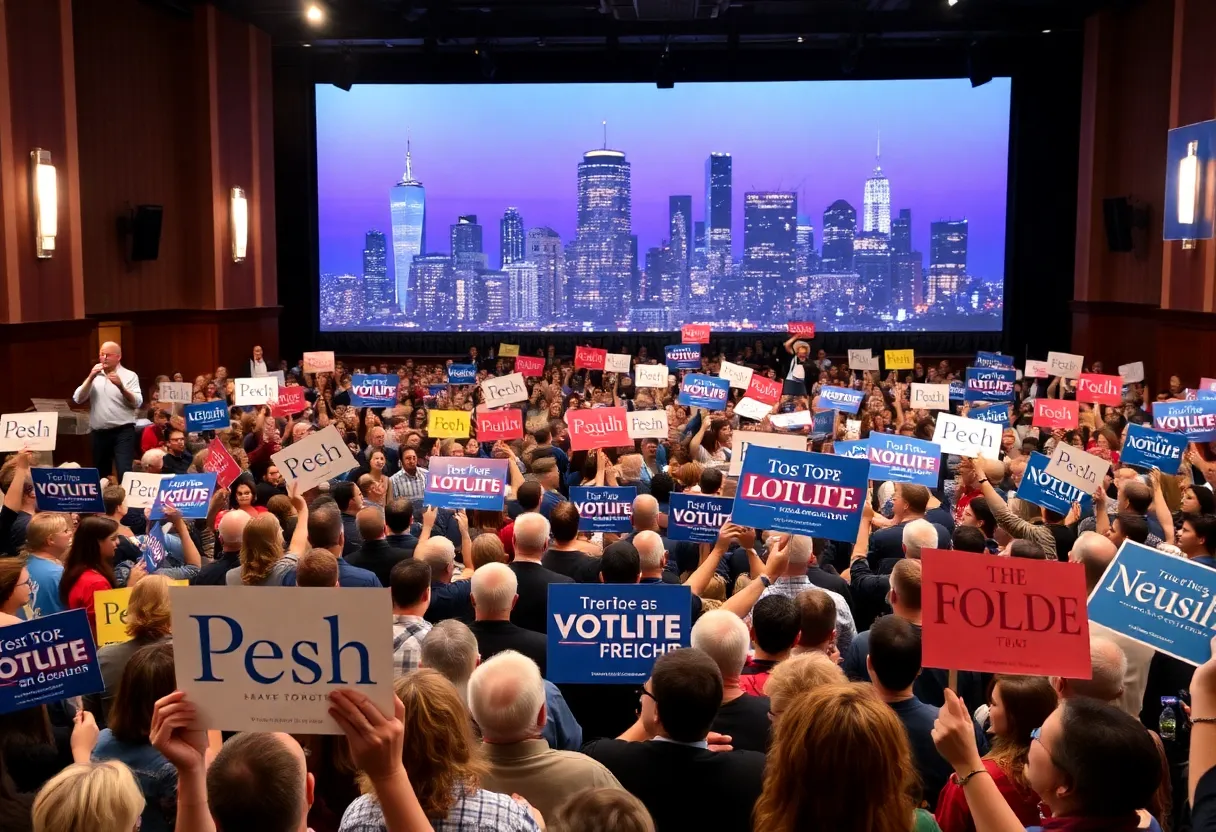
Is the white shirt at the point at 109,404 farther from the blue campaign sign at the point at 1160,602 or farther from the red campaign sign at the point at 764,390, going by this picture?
the blue campaign sign at the point at 1160,602

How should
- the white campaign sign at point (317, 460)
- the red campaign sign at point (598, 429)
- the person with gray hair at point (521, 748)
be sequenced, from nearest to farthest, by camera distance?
the person with gray hair at point (521, 748) → the white campaign sign at point (317, 460) → the red campaign sign at point (598, 429)

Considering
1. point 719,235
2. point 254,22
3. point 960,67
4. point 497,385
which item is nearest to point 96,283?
point 254,22

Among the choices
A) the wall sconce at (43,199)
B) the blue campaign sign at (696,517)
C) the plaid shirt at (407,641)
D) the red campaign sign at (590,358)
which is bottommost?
the plaid shirt at (407,641)

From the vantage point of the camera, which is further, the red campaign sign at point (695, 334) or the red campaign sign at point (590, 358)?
the red campaign sign at point (695, 334)

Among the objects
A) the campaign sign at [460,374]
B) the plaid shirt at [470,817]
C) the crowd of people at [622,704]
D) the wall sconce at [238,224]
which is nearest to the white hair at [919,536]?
the crowd of people at [622,704]

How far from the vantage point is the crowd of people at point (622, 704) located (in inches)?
112

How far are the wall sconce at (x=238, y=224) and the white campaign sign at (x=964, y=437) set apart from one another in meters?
15.1

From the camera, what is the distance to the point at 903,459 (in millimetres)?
8656

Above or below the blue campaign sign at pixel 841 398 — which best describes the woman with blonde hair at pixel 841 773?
below

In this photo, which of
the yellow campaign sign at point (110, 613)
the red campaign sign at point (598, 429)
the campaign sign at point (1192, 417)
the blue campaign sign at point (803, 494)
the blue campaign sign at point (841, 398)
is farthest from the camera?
the blue campaign sign at point (841, 398)

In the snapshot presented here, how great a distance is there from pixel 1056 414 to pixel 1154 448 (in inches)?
91.4

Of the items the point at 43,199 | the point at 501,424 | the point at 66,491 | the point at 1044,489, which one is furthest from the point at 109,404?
the point at 1044,489

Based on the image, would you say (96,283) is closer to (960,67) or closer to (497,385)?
(497,385)

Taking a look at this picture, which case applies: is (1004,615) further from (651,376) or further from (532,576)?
(651,376)
